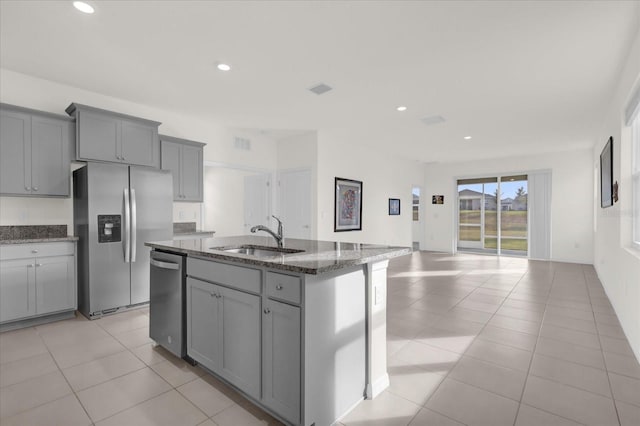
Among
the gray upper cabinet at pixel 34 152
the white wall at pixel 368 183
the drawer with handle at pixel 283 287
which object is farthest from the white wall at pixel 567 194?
the gray upper cabinet at pixel 34 152

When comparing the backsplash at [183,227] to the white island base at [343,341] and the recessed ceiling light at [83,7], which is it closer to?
the recessed ceiling light at [83,7]

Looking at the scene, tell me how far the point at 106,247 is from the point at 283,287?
2965 millimetres

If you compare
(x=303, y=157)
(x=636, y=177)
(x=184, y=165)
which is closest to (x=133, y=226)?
(x=184, y=165)

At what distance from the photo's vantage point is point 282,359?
65.6 inches

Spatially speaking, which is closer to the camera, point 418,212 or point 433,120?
point 433,120

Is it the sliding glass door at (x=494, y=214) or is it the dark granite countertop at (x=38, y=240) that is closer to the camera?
the dark granite countertop at (x=38, y=240)

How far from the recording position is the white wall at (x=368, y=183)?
5840mm

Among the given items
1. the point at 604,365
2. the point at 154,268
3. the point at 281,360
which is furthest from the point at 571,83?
the point at 154,268

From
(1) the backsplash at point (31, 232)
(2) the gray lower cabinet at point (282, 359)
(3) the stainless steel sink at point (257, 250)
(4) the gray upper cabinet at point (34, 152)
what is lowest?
(2) the gray lower cabinet at point (282, 359)

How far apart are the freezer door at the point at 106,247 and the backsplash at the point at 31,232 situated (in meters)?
0.58

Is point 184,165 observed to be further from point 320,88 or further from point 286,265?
point 286,265

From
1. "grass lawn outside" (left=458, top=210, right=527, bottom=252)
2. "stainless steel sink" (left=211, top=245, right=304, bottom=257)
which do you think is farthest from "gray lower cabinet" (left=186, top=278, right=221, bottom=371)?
"grass lawn outside" (left=458, top=210, right=527, bottom=252)

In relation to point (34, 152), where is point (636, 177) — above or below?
below

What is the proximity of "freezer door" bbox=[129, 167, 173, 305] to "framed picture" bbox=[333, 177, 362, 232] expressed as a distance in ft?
10.0
